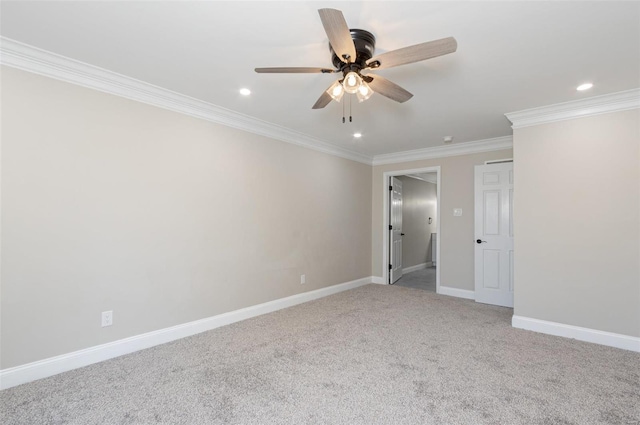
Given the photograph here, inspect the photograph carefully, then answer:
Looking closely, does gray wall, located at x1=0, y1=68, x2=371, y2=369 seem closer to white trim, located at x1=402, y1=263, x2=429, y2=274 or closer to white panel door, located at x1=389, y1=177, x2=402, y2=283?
white panel door, located at x1=389, y1=177, x2=402, y2=283

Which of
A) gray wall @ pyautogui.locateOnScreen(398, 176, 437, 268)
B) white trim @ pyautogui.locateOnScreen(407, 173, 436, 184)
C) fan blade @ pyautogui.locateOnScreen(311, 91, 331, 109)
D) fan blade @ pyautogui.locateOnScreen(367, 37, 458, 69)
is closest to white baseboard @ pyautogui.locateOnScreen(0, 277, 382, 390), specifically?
fan blade @ pyautogui.locateOnScreen(311, 91, 331, 109)

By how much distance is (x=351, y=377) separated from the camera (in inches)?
95.3

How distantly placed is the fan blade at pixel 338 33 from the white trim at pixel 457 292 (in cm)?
434

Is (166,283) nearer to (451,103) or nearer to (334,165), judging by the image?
(334,165)

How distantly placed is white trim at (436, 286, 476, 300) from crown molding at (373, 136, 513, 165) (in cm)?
223

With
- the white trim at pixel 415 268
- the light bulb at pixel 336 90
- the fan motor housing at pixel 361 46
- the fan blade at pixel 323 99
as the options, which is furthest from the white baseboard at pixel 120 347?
the white trim at pixel 415 268

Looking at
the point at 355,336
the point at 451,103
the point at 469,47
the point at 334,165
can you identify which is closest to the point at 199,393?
the point at 355,336

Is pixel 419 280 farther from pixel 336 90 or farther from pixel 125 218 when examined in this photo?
pixel 125 218

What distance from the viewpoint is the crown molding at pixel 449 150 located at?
15.3 feet

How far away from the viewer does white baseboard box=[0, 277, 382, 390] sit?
230cm

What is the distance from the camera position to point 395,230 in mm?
6160

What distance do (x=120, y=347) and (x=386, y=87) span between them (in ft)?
10.4

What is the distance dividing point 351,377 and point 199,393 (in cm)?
113

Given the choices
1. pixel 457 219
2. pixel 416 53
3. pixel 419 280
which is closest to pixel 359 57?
pixel 416 53
